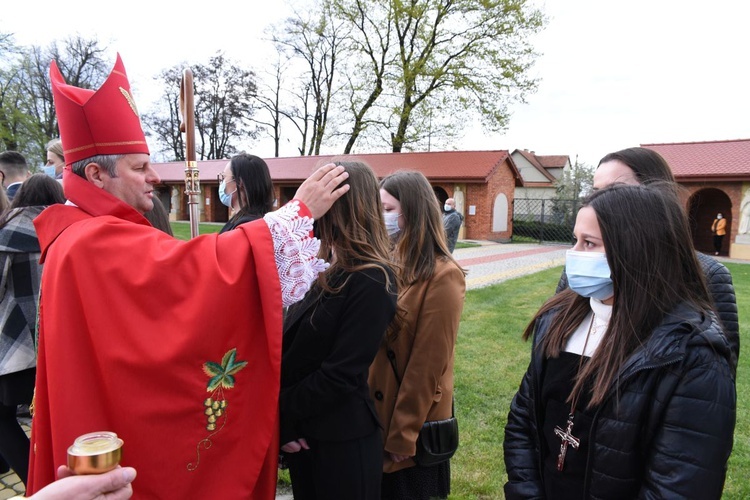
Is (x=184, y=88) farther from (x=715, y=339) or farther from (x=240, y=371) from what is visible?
(x=715, y=339)

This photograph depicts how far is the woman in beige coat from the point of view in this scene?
7.38 ft

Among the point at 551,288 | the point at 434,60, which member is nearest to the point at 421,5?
the point at 434,60

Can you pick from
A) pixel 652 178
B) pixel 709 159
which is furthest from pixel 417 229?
pixel 709 159

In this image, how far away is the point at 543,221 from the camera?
2330cm

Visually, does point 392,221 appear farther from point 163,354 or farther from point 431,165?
point 431,165

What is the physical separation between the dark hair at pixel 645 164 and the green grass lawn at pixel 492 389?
2136mm

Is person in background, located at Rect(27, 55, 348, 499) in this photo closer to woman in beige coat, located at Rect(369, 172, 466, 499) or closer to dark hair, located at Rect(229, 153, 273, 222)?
woman in beige coat, located at Rect(369, 172, 466, 499)

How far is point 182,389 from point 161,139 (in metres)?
45.6

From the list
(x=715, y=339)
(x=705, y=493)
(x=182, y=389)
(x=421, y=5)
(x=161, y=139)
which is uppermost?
(x=421, y=5)

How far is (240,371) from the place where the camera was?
1.41m

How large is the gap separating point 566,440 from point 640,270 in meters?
0.63

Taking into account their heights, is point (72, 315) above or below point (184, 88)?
below

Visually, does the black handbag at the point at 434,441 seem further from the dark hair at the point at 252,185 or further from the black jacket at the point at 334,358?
the dark hair at the point at 252,185

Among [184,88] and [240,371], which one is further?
[184,88]
